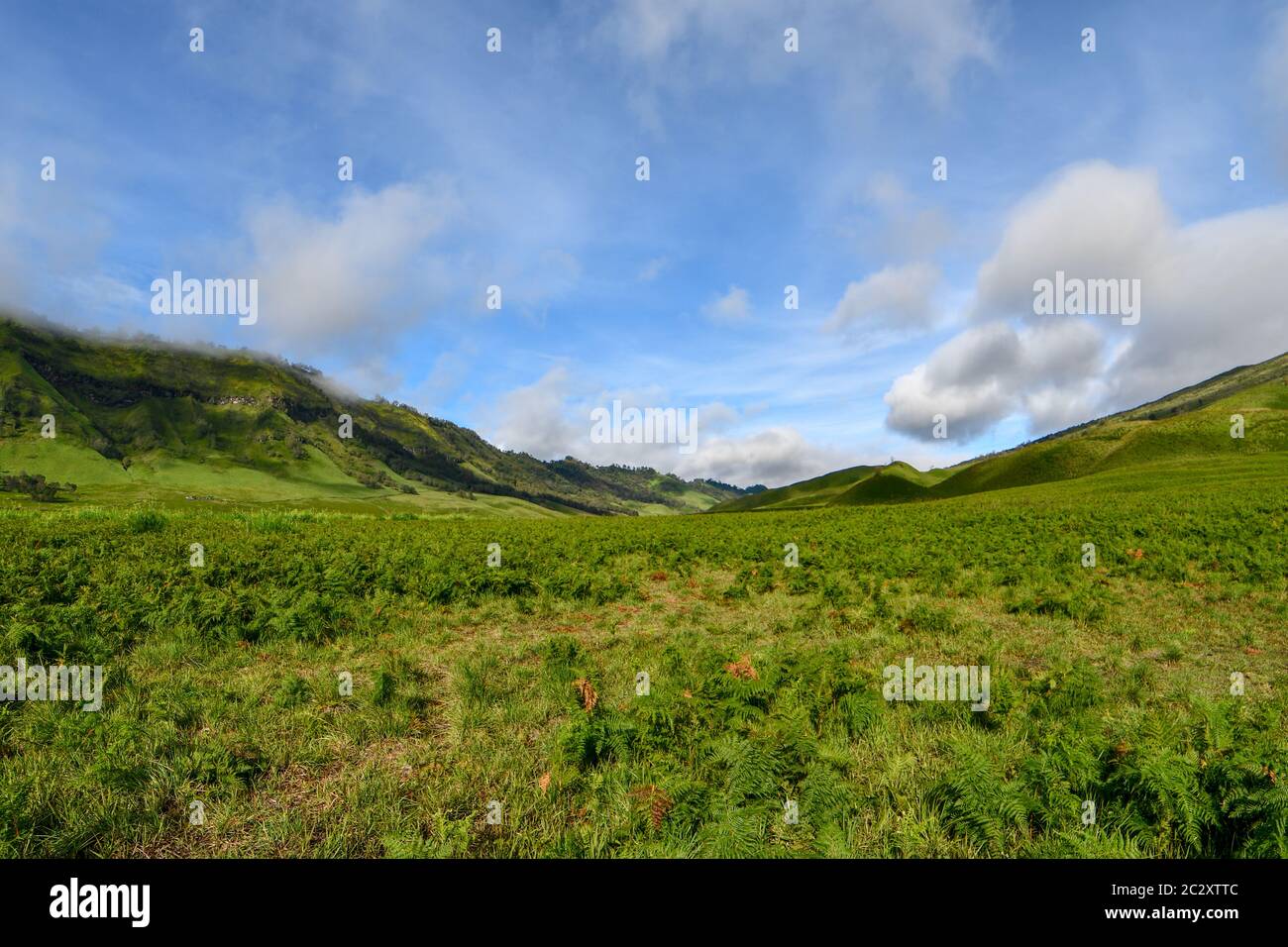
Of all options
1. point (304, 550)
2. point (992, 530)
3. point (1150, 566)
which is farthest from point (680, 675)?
point (992, 530)

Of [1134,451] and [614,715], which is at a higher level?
[1134,451]

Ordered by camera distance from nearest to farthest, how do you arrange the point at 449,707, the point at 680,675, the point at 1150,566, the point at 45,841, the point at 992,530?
the point at 45,841 < the point at 449,707 < the point at 680,675 < the point at 1150,566 < the point at 992,530

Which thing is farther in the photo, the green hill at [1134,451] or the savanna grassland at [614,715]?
the green hill at [1134,451]

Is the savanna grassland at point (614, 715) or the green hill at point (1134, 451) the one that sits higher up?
the green hill at point (1134, 451)

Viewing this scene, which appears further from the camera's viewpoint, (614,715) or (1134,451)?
(1134,451)

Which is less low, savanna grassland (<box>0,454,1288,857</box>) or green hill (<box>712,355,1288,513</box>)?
green hill (<box>712,355,1288,513</box>)

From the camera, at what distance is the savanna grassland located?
5.32 m

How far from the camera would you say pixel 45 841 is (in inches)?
196

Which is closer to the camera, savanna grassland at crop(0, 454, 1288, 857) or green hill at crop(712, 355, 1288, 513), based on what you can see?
savanna grassland at crop(0, 454, 1288, 857)

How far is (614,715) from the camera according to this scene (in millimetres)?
7812

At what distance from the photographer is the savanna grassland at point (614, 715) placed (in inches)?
209
